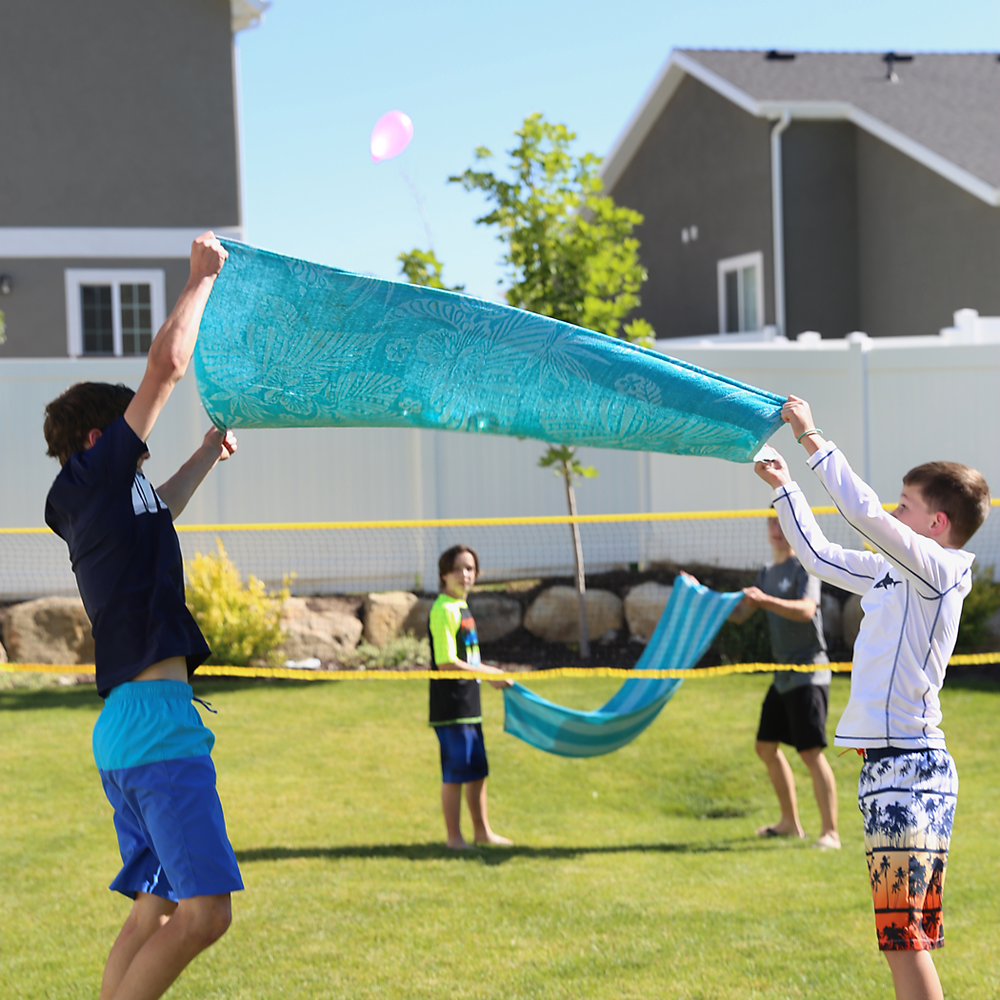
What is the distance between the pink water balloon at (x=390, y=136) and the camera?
417cm

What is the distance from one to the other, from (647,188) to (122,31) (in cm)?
1056

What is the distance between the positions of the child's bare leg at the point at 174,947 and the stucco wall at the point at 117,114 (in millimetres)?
14943

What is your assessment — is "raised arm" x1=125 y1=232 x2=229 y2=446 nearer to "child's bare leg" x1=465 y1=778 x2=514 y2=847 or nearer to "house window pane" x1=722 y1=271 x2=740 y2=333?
"child's bare leg" x1=465 y1=778 x2=514 y2=847

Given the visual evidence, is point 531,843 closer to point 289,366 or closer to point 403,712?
point 403,712

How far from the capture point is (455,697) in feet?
20.7

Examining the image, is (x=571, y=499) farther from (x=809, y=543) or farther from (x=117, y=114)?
(x=117, y=114)

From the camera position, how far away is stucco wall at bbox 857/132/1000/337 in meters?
16.4

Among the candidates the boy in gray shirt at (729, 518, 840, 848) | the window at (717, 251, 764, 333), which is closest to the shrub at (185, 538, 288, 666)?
the boy in gray shirt at (729, 518, 840, 848)

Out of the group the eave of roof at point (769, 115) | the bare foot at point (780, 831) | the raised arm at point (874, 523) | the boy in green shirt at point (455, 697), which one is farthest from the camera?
the eave of roof at point (769, 115)

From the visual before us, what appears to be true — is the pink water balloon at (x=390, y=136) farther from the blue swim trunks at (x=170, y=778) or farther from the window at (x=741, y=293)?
the window at (x=741, y=293)

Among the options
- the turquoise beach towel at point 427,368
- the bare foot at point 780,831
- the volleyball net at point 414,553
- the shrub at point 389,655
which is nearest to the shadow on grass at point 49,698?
the volleyball net at point 414,553

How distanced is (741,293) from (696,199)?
7.45 ft

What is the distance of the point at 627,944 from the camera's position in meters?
4.69

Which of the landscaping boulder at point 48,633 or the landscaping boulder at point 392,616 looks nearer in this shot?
the landscaping boulder at point 48,633
